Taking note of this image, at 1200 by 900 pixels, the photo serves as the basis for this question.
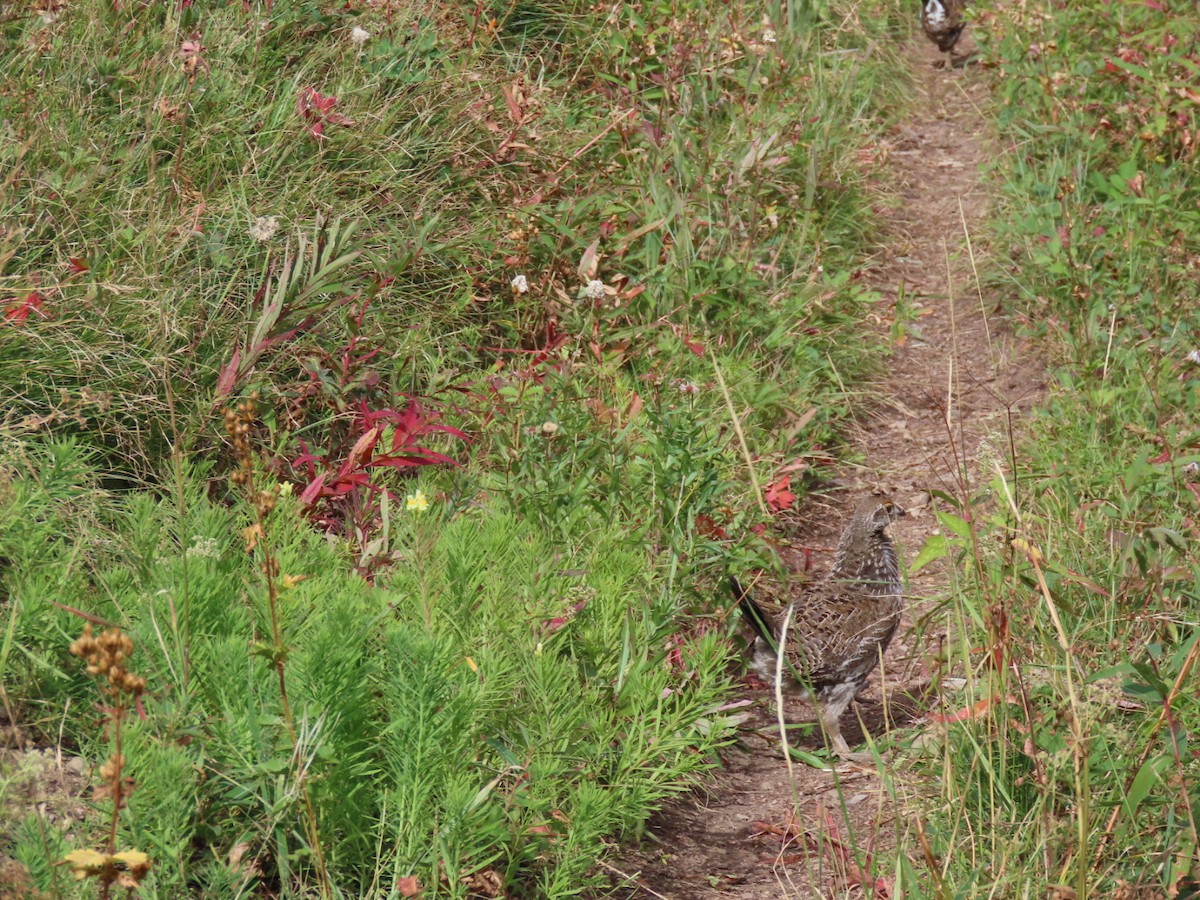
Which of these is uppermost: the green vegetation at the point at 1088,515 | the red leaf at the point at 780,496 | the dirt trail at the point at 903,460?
the green vegetation at the point at 1088,515

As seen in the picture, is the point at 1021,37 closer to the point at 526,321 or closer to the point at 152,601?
the point at 526,321

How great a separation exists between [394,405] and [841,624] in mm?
1809

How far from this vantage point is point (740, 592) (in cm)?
448

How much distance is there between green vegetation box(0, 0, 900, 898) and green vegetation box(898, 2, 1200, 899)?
32.2 inches

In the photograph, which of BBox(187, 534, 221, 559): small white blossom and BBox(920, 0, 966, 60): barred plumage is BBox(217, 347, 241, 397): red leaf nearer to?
BBox(187, 534, 221, 559): small white blossom

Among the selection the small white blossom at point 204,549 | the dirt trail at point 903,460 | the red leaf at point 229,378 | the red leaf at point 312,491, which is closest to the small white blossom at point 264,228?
the red leaf at point 229,378

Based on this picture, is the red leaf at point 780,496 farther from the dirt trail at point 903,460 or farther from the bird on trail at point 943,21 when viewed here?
the bird on trail at point 943,21

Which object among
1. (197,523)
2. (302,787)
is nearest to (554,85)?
(197,523)

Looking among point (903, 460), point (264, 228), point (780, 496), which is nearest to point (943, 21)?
point (903, 460)

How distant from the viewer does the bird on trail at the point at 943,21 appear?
32.3ft

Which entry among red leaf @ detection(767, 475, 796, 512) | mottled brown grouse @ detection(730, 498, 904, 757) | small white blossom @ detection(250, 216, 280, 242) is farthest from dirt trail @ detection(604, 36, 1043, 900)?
small white blossom @ detection(250, 216, 280, 242)

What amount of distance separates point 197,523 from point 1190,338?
411 centimetres

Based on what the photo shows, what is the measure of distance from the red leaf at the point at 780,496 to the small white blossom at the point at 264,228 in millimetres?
2087

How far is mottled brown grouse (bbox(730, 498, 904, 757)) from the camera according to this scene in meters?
4.31
